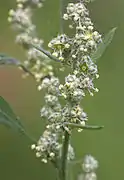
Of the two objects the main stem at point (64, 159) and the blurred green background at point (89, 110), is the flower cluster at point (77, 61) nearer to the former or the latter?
the main stem at point (64, 159)

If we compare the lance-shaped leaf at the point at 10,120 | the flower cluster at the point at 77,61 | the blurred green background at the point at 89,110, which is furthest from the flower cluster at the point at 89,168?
the blurred green background at the point at 89,110

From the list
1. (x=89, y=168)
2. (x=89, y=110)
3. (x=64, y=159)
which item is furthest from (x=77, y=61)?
(x=89, y=110)

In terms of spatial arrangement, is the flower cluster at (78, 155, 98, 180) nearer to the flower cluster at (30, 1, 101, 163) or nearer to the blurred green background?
the flower cluster at (30, 1, 101, 163)

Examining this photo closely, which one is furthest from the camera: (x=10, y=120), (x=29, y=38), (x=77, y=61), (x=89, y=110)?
(x=89, y=110)

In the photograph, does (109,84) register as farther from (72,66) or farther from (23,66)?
(72,66)

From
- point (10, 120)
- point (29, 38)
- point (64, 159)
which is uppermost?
point (29, 38)

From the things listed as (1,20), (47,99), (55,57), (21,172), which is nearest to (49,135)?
(47,99)

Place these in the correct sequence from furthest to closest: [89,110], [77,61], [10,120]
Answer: [89,110] → [10,120] → [77,61]

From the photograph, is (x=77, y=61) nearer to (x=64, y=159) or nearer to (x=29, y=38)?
(x=64, y=159)
